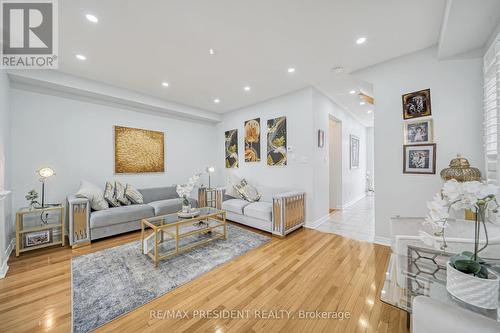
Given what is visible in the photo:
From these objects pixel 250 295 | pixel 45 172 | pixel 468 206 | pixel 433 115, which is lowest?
pixel 250 295

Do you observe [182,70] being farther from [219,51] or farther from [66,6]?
[66,6]

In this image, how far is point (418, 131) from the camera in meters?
2.56

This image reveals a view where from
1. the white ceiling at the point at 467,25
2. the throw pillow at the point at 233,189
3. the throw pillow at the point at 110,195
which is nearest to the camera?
the white ceiling at the point at 467,25

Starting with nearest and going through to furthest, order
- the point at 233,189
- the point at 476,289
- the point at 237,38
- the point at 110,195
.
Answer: the point at 476,289, the point at 237,38, the point at 110,195, the point at 233,189

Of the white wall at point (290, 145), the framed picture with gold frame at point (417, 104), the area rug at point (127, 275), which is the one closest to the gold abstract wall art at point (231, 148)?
the white wall at point (290, 145)

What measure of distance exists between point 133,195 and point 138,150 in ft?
3.52

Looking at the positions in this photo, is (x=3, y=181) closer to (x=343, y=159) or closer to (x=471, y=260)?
(x=471, y=260)

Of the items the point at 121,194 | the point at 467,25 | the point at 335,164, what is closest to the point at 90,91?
the point at 121,194

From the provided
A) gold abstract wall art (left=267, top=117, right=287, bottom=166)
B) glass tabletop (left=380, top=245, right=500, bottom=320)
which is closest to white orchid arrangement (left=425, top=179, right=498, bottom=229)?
glass tabletop (left=380, top=245, right=500, bottom=320)

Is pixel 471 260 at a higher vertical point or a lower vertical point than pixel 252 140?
lower

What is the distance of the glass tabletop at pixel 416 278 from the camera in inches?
46.8

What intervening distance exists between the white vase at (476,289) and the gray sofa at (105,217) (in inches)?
158

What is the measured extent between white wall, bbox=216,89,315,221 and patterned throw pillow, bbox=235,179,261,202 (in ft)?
1.07

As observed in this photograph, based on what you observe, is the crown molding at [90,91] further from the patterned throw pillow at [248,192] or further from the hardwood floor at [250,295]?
the hardwood floor at [250,295]
